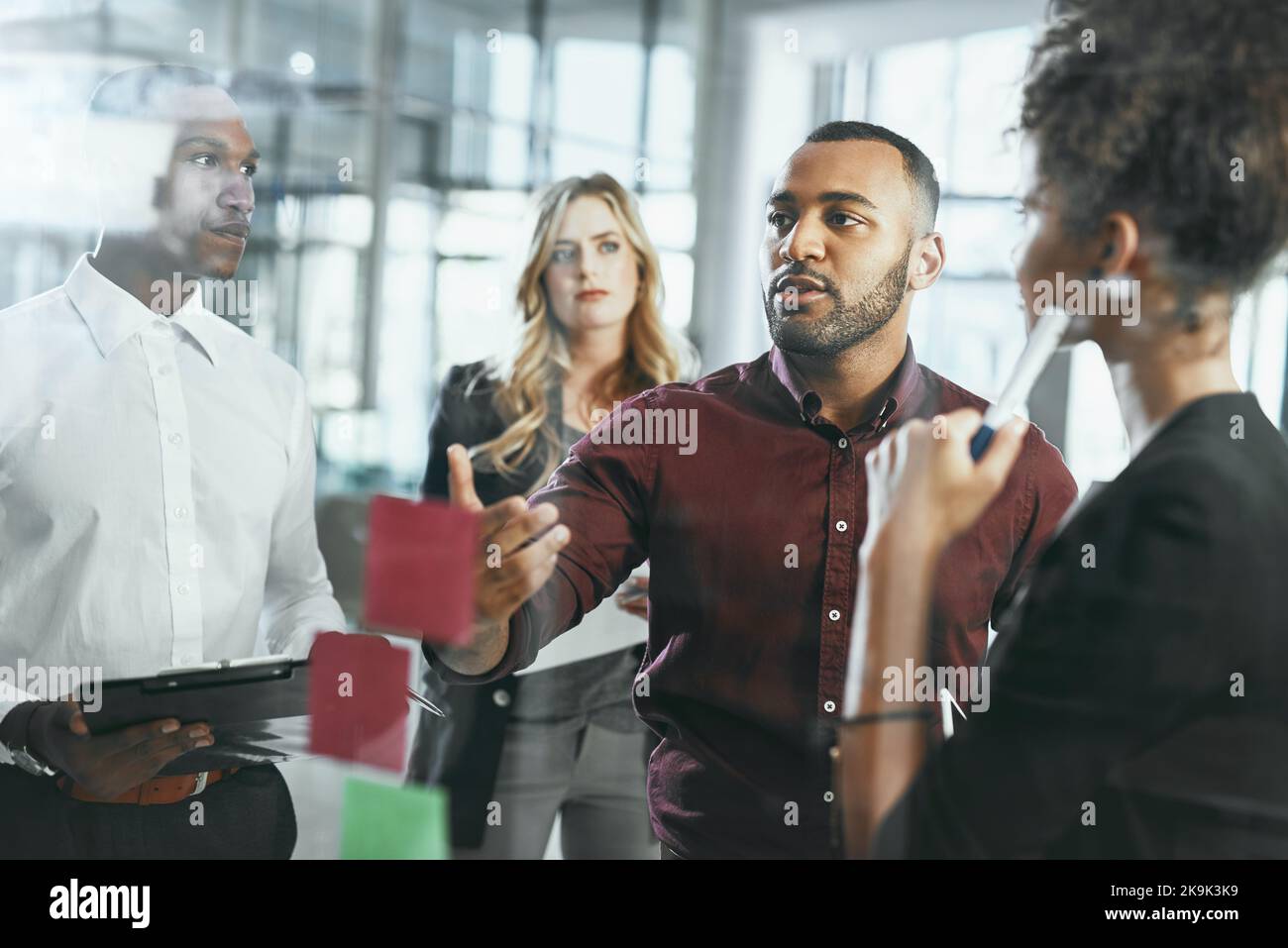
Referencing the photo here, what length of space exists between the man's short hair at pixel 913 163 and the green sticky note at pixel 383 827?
3.19 feet

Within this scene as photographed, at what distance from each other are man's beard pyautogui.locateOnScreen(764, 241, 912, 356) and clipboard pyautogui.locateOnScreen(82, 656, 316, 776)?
0.73 m

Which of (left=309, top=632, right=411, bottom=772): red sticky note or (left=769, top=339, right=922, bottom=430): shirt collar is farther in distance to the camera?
(left=309, top=632, right=411, bottom=772): red sticky note

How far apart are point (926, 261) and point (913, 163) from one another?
11cm

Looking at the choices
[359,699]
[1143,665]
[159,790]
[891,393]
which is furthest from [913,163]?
[159,790]

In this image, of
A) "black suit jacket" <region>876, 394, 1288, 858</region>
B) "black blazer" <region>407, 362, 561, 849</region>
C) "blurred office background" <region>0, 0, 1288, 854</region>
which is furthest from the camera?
"black blazer" <region>407, 362, 561, 849</region>

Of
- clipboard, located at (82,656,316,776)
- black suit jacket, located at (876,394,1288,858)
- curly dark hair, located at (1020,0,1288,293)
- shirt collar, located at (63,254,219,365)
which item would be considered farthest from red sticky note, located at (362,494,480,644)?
curly dark hair, located at (1020,0,1288,293)

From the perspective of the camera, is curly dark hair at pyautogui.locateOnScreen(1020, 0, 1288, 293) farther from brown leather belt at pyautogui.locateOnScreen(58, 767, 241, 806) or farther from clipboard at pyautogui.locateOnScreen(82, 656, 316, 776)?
brown leather belt at pyautogui.locateOnScreen(58, 767, 241, 806)

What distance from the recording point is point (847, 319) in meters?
1.29

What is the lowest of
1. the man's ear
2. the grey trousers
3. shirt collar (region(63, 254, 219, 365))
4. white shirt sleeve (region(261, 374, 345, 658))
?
the grey trousers

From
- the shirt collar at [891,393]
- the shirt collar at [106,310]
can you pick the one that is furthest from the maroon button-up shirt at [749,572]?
the shirt collar at [106,310]

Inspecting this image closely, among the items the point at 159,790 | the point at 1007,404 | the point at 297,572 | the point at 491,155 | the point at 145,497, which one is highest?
the point at 491,155

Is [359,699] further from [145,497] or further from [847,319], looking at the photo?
[847,319]

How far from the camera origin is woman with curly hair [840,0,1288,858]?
1083mm
